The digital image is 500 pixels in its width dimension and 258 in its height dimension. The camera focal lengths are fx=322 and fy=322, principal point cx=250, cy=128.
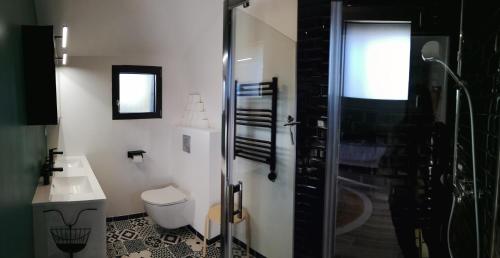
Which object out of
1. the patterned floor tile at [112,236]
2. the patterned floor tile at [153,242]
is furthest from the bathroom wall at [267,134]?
the patterned floor tile at [112,236]

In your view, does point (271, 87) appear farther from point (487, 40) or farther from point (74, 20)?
point (74, 20)

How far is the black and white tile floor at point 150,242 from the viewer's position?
3045mm

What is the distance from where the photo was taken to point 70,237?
2.11 meters

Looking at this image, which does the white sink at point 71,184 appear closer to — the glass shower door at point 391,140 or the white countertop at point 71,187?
the white countertop at point 71,187

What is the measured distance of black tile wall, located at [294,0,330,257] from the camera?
1790 mm

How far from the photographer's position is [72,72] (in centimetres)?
348

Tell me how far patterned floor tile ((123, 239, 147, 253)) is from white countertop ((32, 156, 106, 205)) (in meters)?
0.82

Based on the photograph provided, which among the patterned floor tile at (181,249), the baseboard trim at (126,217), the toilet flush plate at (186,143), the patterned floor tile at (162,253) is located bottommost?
the patterned floor tile at (181,249)

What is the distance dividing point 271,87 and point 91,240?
160 cm

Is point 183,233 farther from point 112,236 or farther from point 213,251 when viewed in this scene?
point 112,236

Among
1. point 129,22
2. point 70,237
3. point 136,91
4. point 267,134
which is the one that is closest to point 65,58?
point 129,22

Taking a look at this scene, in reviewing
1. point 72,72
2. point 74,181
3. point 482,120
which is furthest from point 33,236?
point 482,120

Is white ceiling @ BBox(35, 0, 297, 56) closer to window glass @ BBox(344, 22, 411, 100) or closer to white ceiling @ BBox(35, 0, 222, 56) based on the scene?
white ceiling @ BBox(35, 0, 222, 56)

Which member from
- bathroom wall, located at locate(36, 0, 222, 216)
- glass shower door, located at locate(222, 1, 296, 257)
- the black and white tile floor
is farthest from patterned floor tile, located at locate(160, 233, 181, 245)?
glass shower door, located at locate(222, 1, 296, 257)
